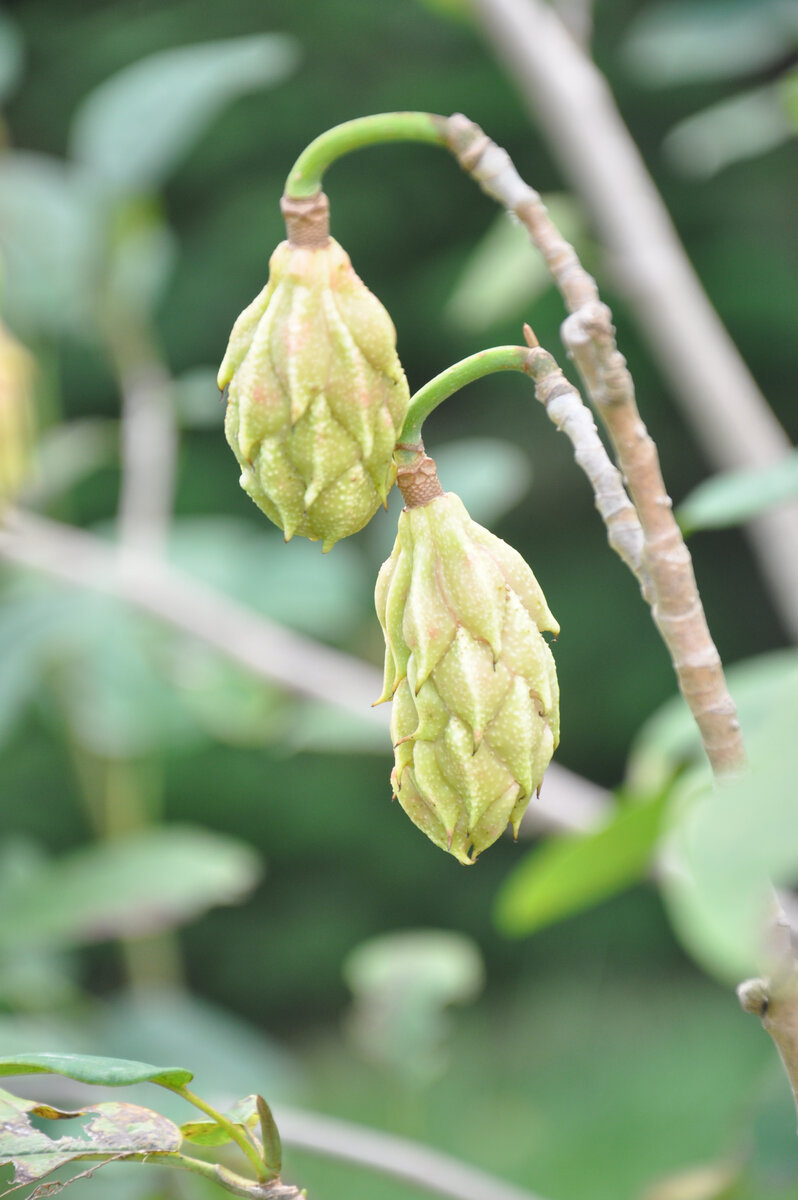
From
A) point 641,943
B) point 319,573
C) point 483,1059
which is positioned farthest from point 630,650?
point 319,573

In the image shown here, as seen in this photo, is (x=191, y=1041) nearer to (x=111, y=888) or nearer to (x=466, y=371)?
Result: (x=111, y=888)

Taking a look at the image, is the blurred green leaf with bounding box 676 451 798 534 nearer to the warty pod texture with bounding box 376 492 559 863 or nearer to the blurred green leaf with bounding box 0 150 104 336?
the warty pod texture with bounding box 376 492 559 863

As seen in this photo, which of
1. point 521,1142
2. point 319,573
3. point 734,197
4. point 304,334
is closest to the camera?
point 304,334

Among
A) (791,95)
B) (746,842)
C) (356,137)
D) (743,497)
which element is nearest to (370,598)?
(791,95)

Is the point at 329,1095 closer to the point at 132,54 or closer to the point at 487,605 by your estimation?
the point at 132,54

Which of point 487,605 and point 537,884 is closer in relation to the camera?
point 487,605

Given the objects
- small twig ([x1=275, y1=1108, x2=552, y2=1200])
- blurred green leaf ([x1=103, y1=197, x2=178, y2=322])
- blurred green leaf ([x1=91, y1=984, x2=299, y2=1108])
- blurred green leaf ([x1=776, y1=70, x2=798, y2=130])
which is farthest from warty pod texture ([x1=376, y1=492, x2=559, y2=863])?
blurred green leaf ([x1=103, y1=197, x2=178, y2=322])
